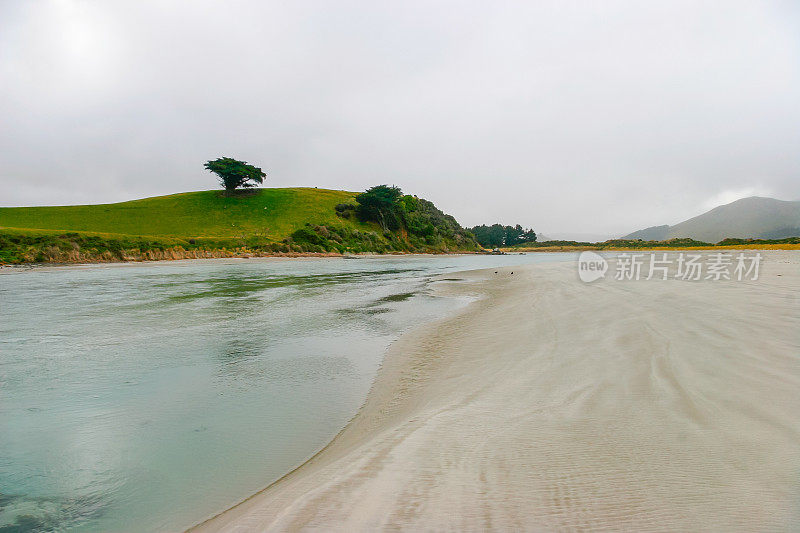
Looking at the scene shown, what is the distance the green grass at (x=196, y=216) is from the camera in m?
57.7

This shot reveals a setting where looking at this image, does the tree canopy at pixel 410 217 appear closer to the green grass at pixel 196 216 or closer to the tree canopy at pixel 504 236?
the green grass at pixel 196 216

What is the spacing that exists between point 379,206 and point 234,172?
32.0m

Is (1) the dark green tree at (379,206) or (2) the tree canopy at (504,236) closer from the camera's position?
(1) the dark green tree at (379,206)

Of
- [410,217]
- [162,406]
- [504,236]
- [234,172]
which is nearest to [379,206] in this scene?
[410,217]

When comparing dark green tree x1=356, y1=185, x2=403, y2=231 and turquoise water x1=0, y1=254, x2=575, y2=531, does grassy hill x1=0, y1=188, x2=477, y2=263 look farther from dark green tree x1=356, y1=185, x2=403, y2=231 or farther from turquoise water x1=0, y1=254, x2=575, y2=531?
turquoise water x1=0, y1=254, x2=575, y2=531

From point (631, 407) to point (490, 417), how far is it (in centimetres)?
129

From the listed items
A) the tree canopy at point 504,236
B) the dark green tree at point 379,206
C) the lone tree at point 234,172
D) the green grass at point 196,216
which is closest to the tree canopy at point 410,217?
the dark green tree at point 379,206

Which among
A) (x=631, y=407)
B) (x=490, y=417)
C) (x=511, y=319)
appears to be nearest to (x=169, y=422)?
(x=490, y=417)

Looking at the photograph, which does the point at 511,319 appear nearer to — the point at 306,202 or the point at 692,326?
the point at 692,326

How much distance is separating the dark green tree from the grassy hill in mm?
1966

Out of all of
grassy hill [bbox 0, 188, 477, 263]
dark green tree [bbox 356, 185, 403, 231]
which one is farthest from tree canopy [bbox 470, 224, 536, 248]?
dark green tree [bbox 356, 185, 403, 231]

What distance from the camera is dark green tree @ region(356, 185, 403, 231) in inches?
3152

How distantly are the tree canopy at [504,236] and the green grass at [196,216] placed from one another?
334 feet

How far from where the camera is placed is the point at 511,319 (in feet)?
28.1
